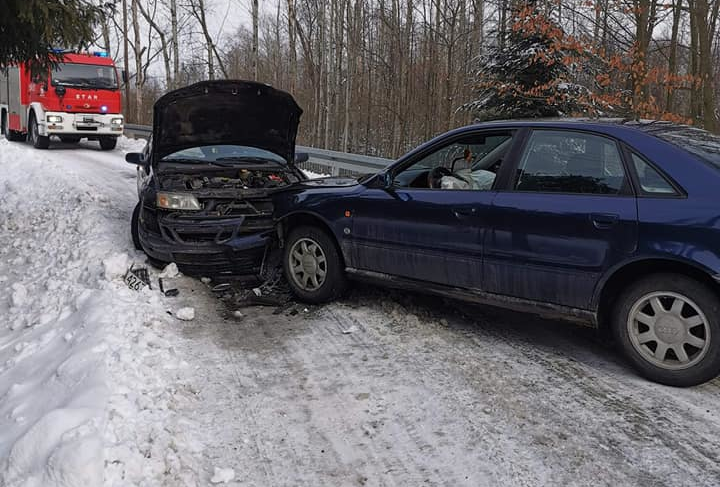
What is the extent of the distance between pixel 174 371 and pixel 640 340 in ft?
10.0

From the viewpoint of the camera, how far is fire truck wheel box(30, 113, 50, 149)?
18.2 meters

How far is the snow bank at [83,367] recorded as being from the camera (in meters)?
2.91

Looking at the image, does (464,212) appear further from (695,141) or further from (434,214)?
(695,141)

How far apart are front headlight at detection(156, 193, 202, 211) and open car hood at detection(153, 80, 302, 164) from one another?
3.38ft

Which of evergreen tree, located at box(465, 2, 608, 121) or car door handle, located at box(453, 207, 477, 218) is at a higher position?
evergreen tree, located at box(465, 2, 608, 121)

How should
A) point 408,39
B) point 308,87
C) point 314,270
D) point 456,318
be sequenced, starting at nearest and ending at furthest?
point 456,318 → point 314,270 → point 408,39 → point 308,87

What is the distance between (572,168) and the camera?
409 cm

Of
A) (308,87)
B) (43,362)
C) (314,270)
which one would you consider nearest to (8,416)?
(43,362)

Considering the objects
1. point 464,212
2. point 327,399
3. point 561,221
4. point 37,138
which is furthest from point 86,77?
point 561,221

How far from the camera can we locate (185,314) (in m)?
5.10

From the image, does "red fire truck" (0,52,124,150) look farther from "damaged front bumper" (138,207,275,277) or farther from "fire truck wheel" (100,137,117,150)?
"damaged front bumper" (138,207,275,277)

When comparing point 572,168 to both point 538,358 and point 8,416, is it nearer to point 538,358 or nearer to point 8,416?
point 538,358

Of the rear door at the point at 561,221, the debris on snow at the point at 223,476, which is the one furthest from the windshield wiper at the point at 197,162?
the debris on snow at the point at 223,476

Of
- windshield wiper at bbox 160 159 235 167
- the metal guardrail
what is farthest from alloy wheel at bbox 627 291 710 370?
the metal guardrail
